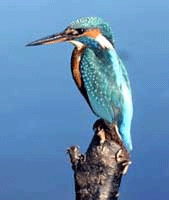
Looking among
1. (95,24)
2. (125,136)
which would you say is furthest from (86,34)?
(125,136)

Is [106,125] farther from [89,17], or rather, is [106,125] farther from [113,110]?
[89,17]

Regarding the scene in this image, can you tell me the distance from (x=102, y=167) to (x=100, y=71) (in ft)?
0.92

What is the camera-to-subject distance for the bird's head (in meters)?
3.94

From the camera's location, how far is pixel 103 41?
396 cm

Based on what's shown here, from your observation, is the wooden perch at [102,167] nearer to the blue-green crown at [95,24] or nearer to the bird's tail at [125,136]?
the bird's tail at [125,136]

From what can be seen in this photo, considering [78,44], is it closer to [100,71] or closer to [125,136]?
[100,71]

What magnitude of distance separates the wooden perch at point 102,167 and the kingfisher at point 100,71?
32mm

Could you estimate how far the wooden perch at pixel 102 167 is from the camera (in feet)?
13.0

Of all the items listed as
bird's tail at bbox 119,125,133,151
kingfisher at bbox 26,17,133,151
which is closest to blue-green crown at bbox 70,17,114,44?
kingfisher at bbox 26,17,133,151

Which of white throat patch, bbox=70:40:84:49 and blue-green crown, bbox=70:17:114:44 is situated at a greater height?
blue-green crown, bbox=70:17:114:44

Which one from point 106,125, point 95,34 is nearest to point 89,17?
point 95,34

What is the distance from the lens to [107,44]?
3.96 meters

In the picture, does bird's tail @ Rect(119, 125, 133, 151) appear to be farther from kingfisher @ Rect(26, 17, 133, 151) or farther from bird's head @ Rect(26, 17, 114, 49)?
bird's head @ Rect(26, 17, 114, 49)

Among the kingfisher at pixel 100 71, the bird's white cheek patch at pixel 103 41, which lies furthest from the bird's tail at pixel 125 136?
the bird's white cheek patch at pixel 103 41
